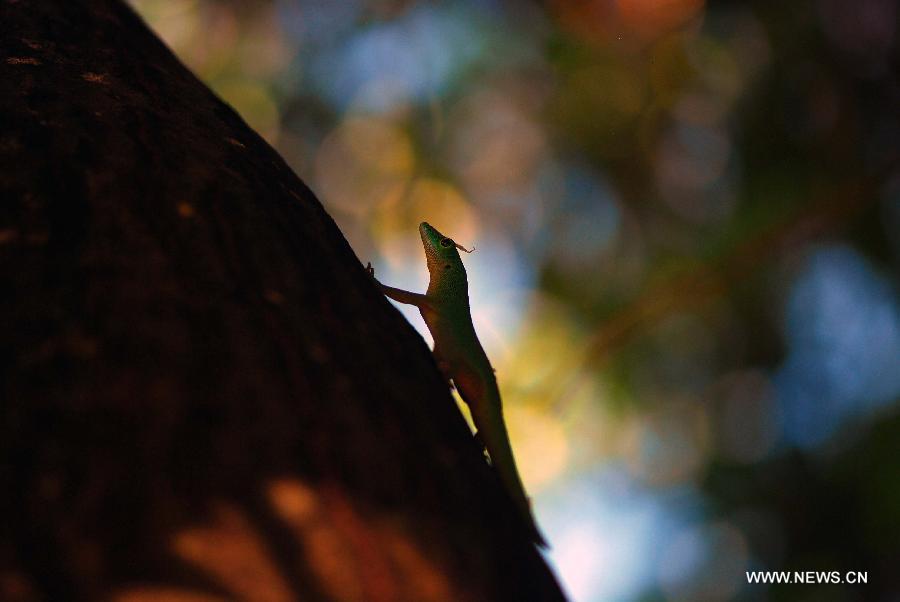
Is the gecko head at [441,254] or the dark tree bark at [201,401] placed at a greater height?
the gecko head at [441,254]

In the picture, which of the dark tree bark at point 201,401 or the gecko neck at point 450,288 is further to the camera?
the gecko neck at point 450,288

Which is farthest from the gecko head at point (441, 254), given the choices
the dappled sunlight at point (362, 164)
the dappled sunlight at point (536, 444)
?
the dappled sunlight at point (362, 164)

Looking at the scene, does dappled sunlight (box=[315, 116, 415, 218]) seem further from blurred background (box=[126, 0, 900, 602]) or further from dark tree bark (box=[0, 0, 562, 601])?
dark tree bark (box=[0, 0, 562, 601])

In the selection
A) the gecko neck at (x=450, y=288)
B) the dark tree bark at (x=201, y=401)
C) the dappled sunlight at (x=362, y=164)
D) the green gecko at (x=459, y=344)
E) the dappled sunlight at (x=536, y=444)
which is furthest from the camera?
the dappled sunlight at (x=362, y=164)

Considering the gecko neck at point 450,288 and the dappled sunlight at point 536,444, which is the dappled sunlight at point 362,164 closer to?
the dappled sunlight at point 536,444

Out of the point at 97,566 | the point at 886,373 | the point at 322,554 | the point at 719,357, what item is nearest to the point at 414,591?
the point at 322,554

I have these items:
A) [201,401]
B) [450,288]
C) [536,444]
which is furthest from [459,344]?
[536,444]
